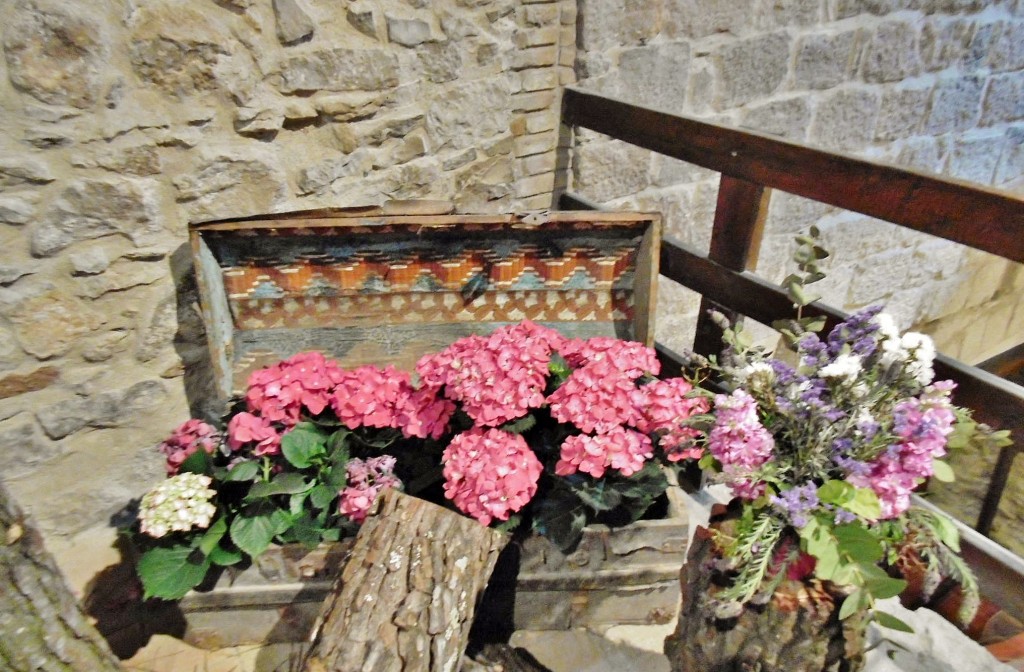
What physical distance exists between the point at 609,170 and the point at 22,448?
79.5 inches

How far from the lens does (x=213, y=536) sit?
1.54 meters

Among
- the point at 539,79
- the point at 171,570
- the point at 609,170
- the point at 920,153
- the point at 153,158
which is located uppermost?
the point at 539,79

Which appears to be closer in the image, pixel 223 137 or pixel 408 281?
pixel 223 137

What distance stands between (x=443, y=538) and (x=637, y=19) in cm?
190

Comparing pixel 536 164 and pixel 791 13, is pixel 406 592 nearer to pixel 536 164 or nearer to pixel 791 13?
pixel 536 164

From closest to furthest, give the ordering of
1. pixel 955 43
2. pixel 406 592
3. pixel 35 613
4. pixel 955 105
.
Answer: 1. pixel 35 613
2. pixel 406 592
3. pixel 955 43
4. pixel 955 105

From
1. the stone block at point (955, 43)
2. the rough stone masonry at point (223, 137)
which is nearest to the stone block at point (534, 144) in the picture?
the rough stone masonry at point (223, 137)

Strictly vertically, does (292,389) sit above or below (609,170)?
below

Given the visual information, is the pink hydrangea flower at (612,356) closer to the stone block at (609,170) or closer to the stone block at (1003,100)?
the stone block at (609,170)

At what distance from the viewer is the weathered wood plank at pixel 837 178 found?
1.44 m

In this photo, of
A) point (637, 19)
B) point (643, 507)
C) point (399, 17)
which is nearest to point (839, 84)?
point (637, 19)

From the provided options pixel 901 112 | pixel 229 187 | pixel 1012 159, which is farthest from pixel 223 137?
pixel 1012 159

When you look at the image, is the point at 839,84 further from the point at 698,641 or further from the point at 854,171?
the point at 698,641

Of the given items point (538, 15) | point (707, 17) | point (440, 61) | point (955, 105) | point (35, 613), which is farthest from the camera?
point (955, 105)
